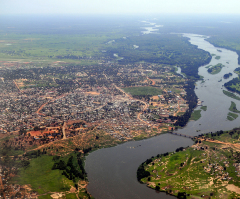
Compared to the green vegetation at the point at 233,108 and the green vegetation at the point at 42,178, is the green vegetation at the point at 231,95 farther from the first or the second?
the green vegetation at the point at 42,178

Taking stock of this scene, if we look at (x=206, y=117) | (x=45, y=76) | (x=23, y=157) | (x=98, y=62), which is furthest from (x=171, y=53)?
(x=23, y=157)

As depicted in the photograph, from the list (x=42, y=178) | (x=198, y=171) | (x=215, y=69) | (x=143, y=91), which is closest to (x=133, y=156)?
(x=198, y=171)

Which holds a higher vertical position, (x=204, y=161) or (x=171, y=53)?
(x=171, y=53)

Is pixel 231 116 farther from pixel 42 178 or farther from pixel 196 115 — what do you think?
pixel 42 178

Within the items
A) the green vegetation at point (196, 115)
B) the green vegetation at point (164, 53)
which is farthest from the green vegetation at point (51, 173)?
the green vegetation at point (164, 53)

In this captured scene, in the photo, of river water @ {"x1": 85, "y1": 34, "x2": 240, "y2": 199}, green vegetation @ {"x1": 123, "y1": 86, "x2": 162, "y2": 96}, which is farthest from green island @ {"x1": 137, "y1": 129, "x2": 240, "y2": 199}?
green vegetation @ {"x1": 123, "y1": 86, "x2": 162, "y2": 96}

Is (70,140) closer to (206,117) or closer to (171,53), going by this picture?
(206,117)
